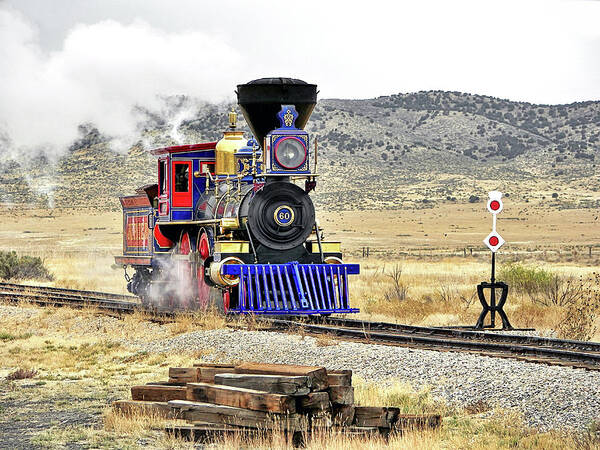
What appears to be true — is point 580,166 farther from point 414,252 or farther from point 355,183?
point 414,252

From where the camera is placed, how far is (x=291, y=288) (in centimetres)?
1853

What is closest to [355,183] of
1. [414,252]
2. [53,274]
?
[414,252]

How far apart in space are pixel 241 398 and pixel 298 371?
1.95 ft

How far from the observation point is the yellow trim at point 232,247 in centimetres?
1844

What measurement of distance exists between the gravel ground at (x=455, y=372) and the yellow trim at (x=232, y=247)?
2552 millimetres

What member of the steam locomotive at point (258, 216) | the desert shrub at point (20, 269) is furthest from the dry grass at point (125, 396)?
the desert shrub at point (20, 269)

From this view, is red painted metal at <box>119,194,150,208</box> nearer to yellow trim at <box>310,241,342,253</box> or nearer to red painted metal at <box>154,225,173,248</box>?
red painted metal at <box>154,225,173,248</box>

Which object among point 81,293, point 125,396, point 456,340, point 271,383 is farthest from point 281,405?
point 81,293

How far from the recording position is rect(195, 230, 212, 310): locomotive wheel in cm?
2019

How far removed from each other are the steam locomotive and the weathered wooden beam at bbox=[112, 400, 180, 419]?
764cm

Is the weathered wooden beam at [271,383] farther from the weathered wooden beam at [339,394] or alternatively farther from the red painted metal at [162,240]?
the red painted metal at [162,240]

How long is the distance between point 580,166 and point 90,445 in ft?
325

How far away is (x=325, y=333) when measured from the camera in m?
16.4

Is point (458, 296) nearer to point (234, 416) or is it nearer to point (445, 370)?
→ point (445, 370)
